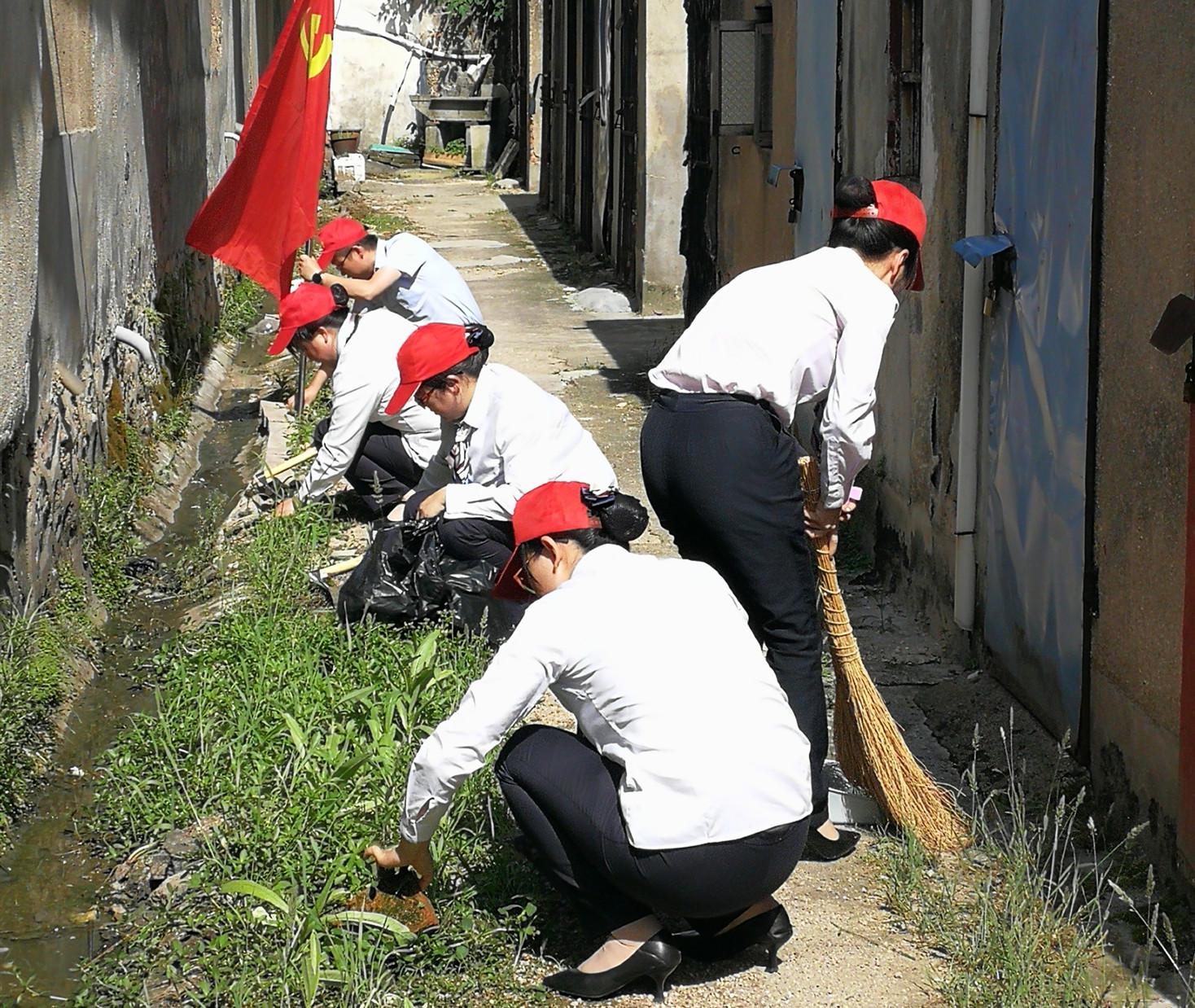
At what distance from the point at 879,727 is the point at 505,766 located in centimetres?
113

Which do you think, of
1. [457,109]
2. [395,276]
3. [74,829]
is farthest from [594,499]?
[457,109]

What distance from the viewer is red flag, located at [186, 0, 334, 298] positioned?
788 centimetres

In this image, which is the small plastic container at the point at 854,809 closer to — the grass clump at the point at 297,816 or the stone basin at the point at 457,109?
the grass clump at the point at 297,816

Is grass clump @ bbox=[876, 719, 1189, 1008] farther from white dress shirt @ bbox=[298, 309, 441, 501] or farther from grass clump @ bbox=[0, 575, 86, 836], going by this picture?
white dress shirt @ bbox=[298, 309, 441, 501]

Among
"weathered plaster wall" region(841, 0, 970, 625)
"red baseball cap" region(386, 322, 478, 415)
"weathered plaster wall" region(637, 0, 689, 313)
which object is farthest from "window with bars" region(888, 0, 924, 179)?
"weathered plaster wall" region(637, 0, 689, 313)

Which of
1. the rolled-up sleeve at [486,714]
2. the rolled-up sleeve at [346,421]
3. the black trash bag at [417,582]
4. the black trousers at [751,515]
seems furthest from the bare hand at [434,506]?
the rolled-up sleeve at [486,714]

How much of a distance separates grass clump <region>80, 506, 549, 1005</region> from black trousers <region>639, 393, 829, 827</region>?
0.85 meters

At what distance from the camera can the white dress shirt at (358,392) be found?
21.2 feet

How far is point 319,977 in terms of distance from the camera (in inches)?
130

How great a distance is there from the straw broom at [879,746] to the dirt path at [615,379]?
0.61 feet

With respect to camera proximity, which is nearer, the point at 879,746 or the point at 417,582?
the point at 879,746

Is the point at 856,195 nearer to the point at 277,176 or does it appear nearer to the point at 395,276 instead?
the point at 395,276

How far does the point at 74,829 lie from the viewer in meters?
4.47

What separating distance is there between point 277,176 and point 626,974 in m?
5.54
